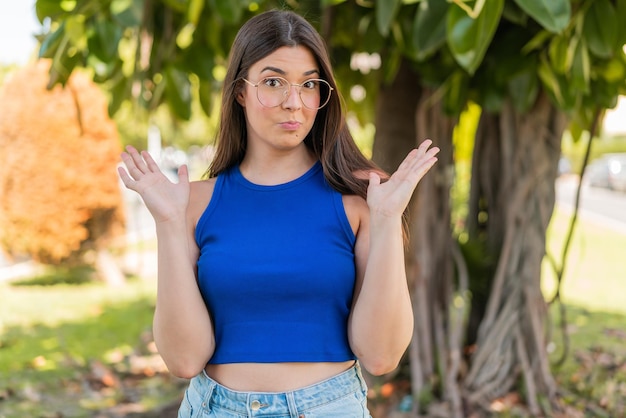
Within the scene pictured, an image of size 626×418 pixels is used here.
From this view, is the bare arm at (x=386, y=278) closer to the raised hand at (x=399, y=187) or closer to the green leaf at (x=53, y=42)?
the raised hand at (x=399, y=187)

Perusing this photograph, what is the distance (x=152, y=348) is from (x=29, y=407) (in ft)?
4.87

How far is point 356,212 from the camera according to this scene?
1621 millimetres

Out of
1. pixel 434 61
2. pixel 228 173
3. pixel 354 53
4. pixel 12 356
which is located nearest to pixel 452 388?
pixel 434 61

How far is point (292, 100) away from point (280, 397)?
0.60 metres

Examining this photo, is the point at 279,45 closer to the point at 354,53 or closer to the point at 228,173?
the point at 228,173

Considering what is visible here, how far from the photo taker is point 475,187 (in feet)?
14.0

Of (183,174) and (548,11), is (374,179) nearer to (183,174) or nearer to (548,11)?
(183,174)

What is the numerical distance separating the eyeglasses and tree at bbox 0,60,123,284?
254 inches

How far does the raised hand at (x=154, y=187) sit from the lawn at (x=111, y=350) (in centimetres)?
264

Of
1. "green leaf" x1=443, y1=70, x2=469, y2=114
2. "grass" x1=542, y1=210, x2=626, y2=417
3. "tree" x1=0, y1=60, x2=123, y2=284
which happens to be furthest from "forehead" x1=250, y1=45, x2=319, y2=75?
"tree" x1=0, y1=60, x2=123, y2=284

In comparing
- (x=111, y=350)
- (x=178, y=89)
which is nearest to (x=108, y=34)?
(x=178, y=89)

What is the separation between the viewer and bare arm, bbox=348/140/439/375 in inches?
58.9

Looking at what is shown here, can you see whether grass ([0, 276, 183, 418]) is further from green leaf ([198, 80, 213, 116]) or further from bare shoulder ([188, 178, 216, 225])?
bare shoulder ([188, 178, 216, 225])

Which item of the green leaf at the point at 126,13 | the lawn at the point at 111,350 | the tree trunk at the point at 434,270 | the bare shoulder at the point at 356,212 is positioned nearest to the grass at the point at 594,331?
the lawn at the point at 111,350
